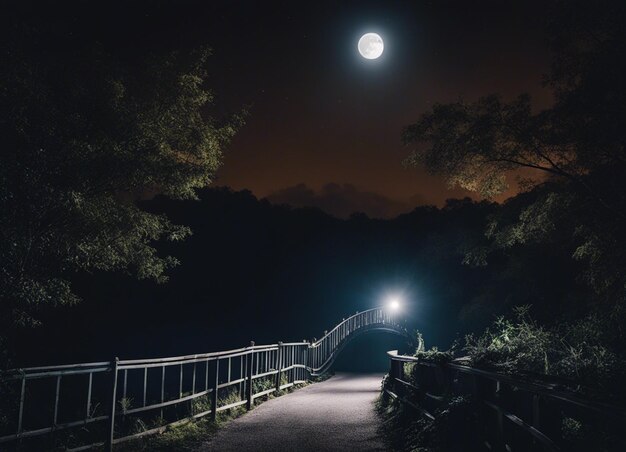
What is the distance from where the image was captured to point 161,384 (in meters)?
8.23

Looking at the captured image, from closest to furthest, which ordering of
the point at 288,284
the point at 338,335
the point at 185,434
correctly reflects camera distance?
1. the point at 185,434
2. the point at 338,335
3. the point at 288,284

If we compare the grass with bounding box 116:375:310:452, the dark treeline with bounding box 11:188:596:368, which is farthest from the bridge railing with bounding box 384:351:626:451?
the dark treeline with bounding box 11:188:596:368

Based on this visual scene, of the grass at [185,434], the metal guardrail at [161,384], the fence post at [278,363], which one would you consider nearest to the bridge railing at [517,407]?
the grass at [185,434]

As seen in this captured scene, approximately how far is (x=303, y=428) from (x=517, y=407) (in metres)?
4.88

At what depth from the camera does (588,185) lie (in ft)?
40.8

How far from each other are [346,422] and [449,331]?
3397cm

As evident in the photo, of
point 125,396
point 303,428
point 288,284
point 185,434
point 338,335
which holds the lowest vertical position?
point 303,428

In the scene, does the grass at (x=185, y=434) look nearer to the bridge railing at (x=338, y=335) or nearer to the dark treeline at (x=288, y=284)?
the bridge railing at (x=338, y=335)

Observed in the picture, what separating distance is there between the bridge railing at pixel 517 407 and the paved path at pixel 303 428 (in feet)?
4.59

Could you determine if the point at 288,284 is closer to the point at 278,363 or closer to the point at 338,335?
the point at 338,335

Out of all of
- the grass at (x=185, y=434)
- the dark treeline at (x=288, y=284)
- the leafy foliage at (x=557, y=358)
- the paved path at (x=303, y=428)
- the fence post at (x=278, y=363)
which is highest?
the dark treeline at (x=288, y=284)

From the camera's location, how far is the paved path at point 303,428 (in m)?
7.68

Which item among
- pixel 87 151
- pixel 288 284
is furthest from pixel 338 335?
pixel 288 284

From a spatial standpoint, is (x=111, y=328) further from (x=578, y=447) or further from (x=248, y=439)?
(x=578, y=447)
